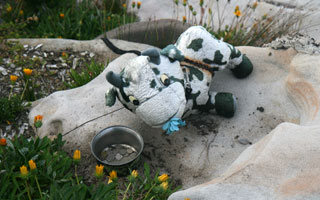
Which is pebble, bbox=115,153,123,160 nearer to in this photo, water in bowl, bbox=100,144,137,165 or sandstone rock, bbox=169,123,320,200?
water in bowl, bbox=100,144,137,165

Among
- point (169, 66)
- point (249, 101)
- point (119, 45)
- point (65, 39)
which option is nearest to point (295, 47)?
point (249, 101)

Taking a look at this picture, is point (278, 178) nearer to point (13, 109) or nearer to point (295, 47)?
point (295, 47)

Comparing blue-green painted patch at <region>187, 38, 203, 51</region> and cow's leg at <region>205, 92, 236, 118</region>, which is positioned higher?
blue-green painted patch at <region>187, 38, 203, 51</region>

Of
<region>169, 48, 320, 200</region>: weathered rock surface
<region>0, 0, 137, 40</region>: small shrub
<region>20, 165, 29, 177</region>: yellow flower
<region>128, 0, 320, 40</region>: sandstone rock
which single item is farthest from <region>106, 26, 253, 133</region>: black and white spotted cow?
<region>128, 0, 320, 40</region>: sandstone rock

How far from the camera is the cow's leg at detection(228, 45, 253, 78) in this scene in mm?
2901

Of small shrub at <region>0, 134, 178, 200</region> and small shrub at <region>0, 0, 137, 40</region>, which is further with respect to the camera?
small shrub at <region>0, 0, 137, 40</region>

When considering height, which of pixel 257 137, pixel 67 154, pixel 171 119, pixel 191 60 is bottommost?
pixel 67 154

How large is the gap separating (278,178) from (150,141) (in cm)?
117

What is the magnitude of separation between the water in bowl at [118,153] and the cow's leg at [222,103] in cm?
71

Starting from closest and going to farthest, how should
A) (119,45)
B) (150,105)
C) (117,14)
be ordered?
(150,105)
(119,45)
(117,14)

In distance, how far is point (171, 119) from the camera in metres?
2.34

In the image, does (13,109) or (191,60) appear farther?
(13,109)

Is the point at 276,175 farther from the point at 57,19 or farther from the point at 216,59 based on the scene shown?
the point at 57,19

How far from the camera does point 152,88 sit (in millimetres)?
2330
